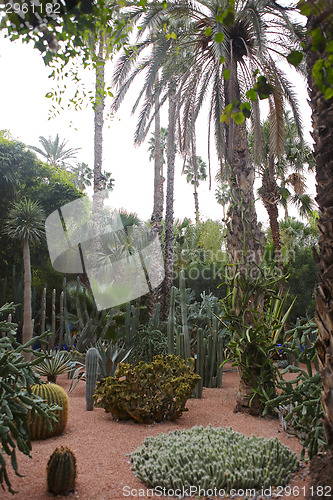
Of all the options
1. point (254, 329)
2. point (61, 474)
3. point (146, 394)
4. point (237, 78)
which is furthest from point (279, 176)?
point (61, 474)

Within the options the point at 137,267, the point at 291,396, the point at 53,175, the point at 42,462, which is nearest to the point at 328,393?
the point at 291,396

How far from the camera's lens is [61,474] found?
2572 mm

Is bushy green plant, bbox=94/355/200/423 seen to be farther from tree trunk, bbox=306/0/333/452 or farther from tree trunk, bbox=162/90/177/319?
tree trunk, bbox=162/90/177/319

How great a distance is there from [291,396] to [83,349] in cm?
573

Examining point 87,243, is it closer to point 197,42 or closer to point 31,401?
point 197,42

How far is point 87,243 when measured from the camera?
12.9m

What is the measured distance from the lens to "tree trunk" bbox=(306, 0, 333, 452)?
1.55m

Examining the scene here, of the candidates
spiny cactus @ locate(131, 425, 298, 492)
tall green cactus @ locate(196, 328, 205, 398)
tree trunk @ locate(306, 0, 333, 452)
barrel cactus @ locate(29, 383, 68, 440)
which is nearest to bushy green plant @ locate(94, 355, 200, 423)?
barrel cactus @ locate(29, 383, 68, 440)

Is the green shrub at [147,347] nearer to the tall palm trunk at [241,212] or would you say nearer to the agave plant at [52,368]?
the agave plant at [52,368]

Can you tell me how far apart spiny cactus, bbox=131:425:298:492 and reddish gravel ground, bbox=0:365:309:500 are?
103 millimetres

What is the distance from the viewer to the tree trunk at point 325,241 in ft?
5.08

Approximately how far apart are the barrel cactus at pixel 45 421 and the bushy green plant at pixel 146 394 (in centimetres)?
62

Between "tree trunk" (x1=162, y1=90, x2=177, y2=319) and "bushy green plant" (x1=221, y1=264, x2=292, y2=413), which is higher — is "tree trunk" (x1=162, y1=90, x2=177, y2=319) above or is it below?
above

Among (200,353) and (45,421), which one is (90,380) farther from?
(200,353)
